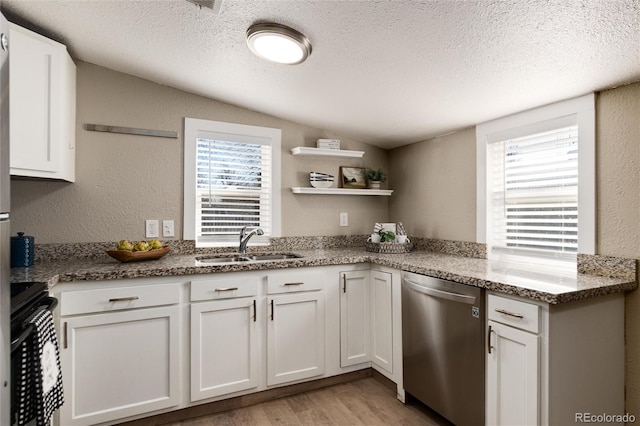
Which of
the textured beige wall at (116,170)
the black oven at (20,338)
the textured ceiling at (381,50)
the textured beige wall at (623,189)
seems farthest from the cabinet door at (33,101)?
the textured beige wall at (623,189)

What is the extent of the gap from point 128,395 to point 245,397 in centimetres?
69

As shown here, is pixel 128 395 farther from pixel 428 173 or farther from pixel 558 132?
pixel 558 132

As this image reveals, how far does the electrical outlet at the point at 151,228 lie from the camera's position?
2.48 m

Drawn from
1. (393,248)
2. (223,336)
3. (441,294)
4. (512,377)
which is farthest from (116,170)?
(512,377)

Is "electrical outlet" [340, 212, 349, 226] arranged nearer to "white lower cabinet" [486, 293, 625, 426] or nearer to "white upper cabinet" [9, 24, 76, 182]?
"white lower cabinet" [486, 293, 625, 426]

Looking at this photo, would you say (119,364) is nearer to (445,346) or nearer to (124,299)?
(124,299)

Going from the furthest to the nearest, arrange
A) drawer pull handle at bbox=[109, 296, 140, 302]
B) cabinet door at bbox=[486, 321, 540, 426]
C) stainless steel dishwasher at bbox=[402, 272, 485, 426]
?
drawer pull handle at bbox=[109, 296, 140, 302]
stainless steel dishwasher at bbox=[402, 272, 485, 426]
cabinet door at bbox=[486, 321, 540, 426]

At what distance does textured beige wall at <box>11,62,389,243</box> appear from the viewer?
2244mm

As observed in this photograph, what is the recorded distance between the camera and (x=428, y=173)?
3.00 m

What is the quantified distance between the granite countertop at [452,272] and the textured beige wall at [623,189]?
108 mm

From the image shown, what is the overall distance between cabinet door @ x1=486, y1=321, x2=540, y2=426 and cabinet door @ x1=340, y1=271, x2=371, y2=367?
3.26 ft

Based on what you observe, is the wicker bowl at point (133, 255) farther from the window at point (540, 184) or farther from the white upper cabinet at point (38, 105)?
the window at point (540, 184)

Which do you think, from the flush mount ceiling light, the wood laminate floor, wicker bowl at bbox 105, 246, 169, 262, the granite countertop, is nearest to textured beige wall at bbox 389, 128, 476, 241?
the granite countertop

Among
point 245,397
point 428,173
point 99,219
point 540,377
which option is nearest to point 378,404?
point 245,397
